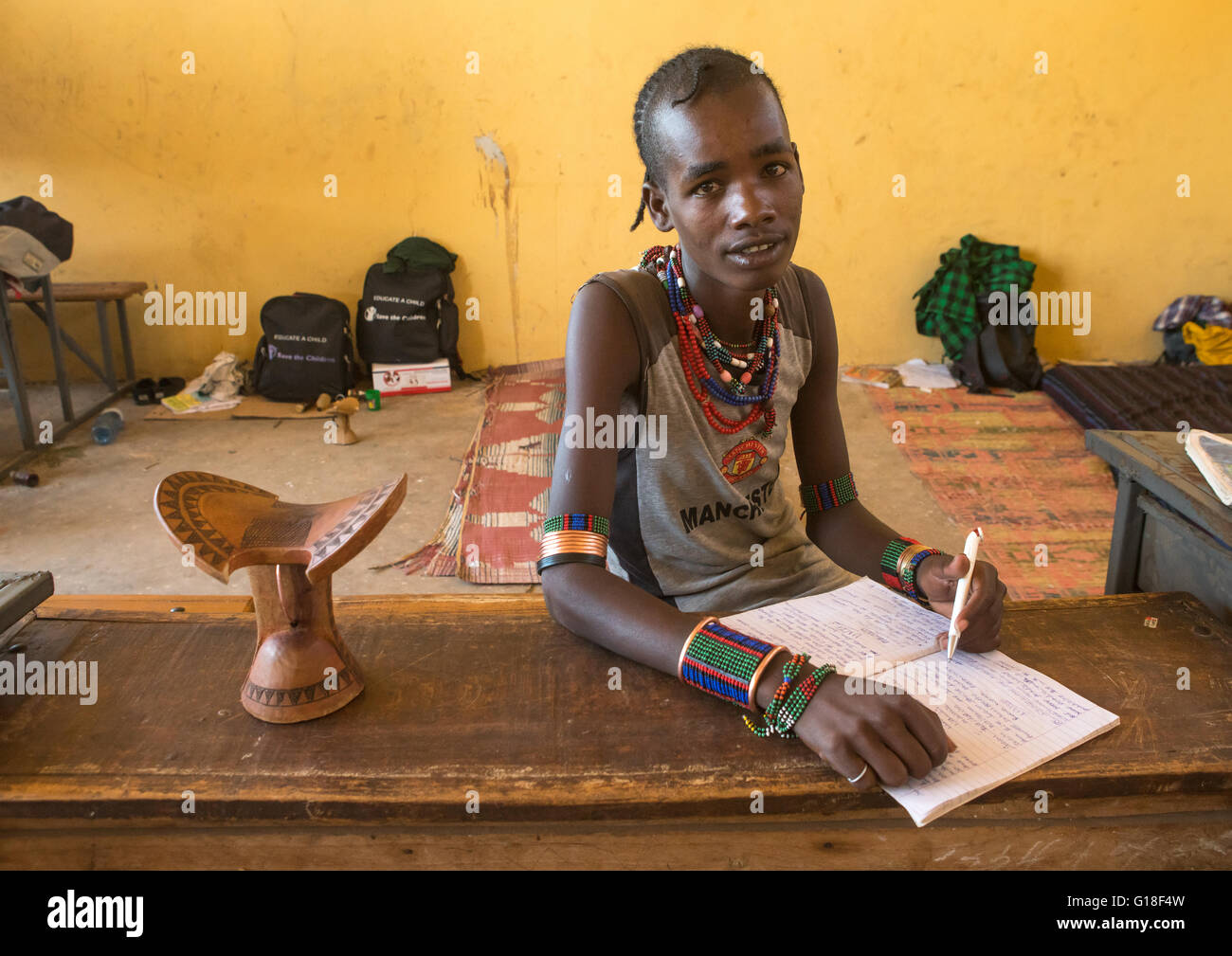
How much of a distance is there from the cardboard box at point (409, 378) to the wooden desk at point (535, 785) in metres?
4.08

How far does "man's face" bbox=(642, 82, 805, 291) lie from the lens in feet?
4.34

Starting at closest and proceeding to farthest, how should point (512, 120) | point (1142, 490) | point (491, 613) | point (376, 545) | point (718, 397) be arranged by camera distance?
point (491, 613)
point (718, 397)
point (1142, 490)
point (376, 545)
point (512, 120)

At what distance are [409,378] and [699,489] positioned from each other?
385cm

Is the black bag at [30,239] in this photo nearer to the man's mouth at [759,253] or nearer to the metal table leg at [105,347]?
the metal table leg at [105,347]

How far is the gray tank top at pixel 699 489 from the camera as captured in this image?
1.49m

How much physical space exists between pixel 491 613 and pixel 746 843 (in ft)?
1.59

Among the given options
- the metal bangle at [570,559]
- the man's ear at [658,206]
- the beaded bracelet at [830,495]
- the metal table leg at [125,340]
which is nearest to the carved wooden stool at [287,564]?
the metal bangle at [570,559]

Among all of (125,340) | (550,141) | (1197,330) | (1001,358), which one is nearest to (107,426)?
(125,340)

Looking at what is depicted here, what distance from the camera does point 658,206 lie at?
1.46m

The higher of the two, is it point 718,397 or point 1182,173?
point 1182,173

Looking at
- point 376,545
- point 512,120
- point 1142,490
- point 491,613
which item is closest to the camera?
point 491,613

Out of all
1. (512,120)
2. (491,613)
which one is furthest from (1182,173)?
(491,613)

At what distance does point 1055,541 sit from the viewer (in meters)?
3.36

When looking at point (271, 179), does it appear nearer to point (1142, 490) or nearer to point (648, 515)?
point (648, 515)
